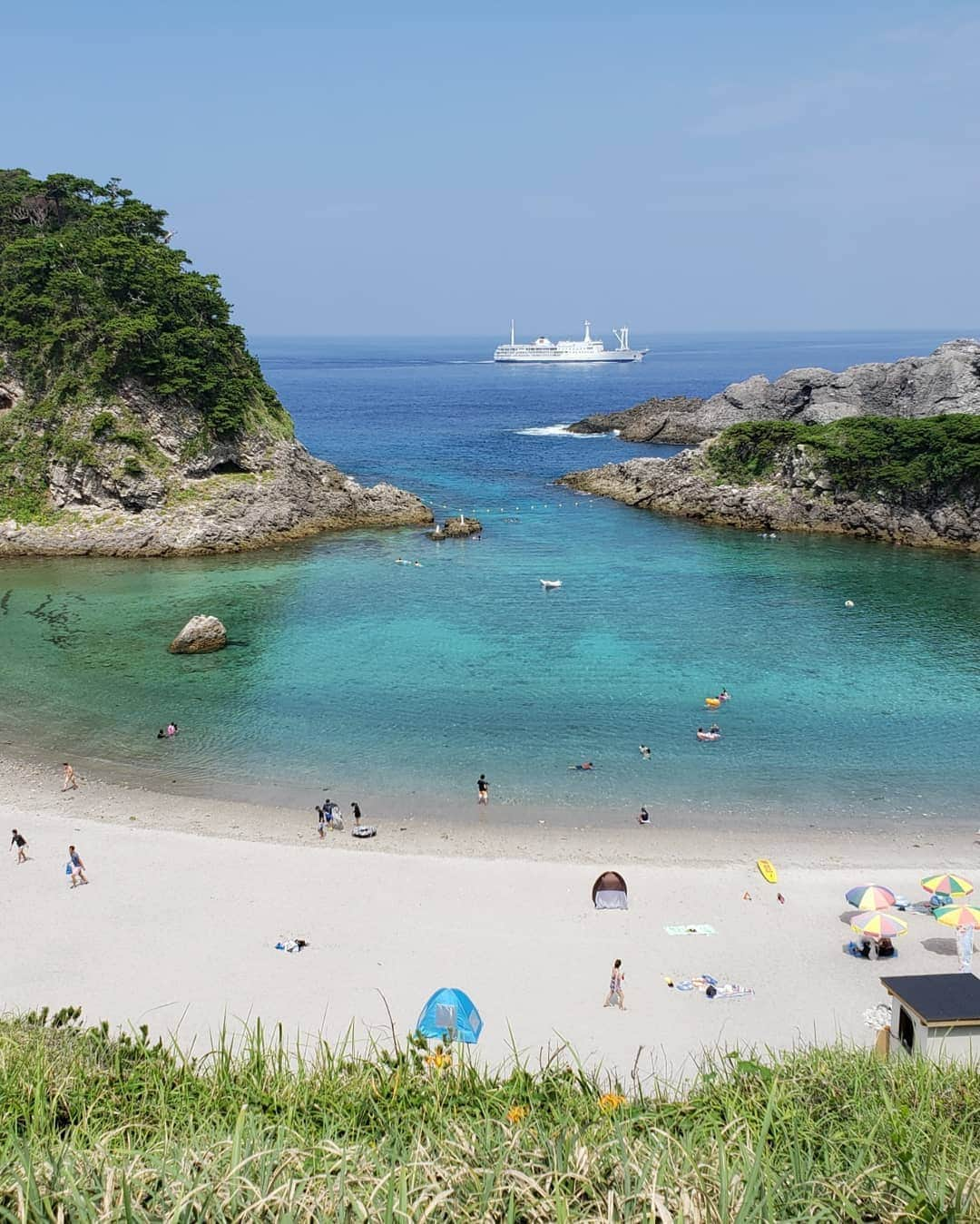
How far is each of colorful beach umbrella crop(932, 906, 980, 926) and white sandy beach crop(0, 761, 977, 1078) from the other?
0.70 meters

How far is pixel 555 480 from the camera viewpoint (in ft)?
248

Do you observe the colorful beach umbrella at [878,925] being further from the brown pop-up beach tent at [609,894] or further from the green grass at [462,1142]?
the green grass at [462,1142]

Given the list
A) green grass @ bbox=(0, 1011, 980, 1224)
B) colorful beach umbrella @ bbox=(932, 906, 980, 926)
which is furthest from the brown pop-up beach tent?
green grass @ bbox=(0, 1011, 980, 1224)

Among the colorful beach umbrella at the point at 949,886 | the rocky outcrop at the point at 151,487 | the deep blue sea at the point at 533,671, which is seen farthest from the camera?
the rocky outcrop at the point at 151,487

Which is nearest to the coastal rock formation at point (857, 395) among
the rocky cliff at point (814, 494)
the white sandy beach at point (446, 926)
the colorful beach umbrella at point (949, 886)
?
the rocky cliff at point (814, 494)

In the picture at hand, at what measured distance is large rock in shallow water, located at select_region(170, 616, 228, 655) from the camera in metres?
36.5

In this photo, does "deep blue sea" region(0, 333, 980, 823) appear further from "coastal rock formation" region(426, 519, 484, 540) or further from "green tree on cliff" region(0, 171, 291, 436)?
"green tree on cliff" region(0, 171, 291, 436)

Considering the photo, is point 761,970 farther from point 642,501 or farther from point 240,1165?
point 642,501

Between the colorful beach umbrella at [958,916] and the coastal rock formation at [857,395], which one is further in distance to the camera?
the coastal rock formation at [857,395]

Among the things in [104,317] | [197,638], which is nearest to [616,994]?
[197,638]

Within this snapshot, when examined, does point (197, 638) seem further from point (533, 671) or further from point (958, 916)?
point (958, 916)

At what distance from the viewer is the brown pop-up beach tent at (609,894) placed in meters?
20.0

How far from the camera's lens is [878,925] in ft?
59.1

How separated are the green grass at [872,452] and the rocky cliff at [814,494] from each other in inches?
3.0
